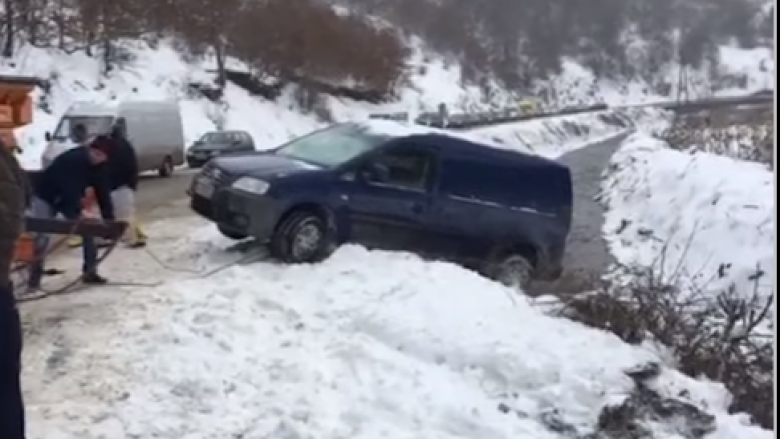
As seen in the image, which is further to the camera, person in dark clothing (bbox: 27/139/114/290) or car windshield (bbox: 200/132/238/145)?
car windshield (bbox: 200/132/238/145)

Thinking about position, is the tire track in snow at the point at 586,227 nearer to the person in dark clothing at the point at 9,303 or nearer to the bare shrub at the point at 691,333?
the bare shrub at the point at 691,333

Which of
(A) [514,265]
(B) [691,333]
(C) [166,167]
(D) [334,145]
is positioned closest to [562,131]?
(C) [166,167]

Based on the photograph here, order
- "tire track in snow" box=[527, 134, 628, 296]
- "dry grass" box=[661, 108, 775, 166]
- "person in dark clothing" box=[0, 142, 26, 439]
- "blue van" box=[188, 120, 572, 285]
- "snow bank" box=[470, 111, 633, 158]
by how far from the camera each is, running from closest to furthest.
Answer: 1. "person in dark clothing" box=[0, 142, 26, 439]
2. "blue van" box=[188, 120, 572, 285]
3. "tire track in snow" box=[527, 134, 628, 296]
4. "dry grass" box=[661, 108, 775, 166]
5. "snow bank" box=[470, 111, 633, 158]

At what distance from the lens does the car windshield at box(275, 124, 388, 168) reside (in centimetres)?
1330

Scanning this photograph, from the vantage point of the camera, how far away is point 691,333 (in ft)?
36.3

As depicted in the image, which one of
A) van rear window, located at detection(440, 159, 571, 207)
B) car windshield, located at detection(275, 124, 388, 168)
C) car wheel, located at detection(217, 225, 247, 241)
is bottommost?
car wheel, located at detection(217, 225, 247, 241)

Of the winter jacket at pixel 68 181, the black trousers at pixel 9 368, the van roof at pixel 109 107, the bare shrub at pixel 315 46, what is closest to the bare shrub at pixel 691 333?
the winter jacket at pixel 68 181

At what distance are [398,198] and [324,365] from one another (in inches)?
191

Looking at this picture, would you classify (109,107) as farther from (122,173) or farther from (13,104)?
(13,104)

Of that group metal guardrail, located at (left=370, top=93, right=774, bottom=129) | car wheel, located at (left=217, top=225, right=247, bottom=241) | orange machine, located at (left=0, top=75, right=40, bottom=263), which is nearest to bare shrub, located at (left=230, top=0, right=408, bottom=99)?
metal guardrail, located at (left=370, top=93, right=774, bottom=129)

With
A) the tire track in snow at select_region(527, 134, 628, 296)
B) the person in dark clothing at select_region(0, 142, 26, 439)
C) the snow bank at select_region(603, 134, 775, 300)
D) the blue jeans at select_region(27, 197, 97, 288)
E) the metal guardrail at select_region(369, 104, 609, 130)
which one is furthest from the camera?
the metal guardrail at select_region(369, 104, 609, 130)

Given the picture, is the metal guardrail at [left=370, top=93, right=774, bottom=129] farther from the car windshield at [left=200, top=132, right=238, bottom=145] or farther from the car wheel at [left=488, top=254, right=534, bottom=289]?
the car wheel at [left=488, top=254, right=534, bottom=289]

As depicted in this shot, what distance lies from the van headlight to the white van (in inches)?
455

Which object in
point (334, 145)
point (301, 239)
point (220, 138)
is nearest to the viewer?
point (301, 239)
